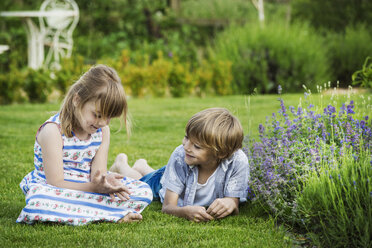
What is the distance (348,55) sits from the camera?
1247 cm

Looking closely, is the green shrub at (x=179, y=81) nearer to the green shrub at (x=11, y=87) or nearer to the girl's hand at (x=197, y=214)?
the green shrub at (x=11, y=87)

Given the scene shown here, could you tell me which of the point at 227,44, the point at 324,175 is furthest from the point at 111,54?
the point at 324,175

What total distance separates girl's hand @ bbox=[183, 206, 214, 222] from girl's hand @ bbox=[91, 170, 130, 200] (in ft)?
1.46

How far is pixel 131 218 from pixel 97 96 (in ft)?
2.76

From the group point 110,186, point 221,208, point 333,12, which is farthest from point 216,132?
point 333,12

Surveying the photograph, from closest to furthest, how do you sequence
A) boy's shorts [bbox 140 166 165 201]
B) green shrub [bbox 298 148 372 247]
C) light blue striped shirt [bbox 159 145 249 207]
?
green shrub [bbox 298 148 372 247] → light blue striped shirt [bbox 159 145 249 207] → boy's shorts [bbox 140 166 165 201]

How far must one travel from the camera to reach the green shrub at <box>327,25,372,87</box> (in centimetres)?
1235

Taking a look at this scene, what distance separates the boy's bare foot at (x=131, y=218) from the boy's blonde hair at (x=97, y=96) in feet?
2.17

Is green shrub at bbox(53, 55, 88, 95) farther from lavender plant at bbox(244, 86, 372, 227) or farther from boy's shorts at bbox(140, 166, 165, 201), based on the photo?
lavender plant at bbox(244, 86, 372, 227)

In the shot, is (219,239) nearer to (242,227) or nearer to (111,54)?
(242,227)

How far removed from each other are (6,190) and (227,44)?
797 centimetres

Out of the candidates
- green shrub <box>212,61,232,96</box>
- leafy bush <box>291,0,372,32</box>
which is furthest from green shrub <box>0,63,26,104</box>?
leafy bush <box>291,0,372,32</box>

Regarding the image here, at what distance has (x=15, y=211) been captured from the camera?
3.27 meters

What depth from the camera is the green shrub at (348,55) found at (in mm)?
12352
